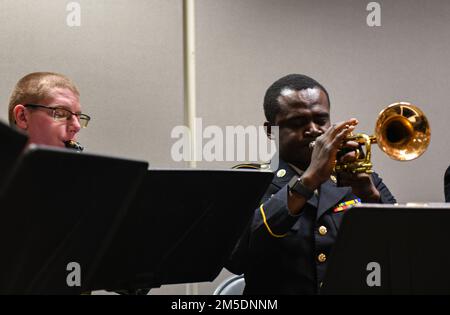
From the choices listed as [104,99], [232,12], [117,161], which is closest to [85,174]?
[117,161]

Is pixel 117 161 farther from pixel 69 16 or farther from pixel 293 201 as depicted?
pixel 69 16

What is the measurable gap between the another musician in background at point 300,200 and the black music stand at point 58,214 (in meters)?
0.85

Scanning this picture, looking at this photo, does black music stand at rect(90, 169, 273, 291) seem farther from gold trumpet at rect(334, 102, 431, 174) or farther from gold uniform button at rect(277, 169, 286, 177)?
gold trumpet at rect(334, 102, 431, 174)

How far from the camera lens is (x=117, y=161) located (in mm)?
1415

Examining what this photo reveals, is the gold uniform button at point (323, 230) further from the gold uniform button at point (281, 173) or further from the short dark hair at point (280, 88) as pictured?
the short dark hair at point (280, 88)

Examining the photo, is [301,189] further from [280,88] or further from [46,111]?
[46,111]

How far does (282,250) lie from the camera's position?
7.91ft

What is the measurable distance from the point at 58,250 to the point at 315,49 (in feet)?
8.47

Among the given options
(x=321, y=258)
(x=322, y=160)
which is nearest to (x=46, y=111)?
(x=322, y=160)

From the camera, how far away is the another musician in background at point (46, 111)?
8.26ft

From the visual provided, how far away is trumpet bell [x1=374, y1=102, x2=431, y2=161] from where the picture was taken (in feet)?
8.96

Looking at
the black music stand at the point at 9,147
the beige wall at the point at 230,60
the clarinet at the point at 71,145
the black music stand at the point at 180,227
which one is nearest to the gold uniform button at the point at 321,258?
the black music stand at the point at 180,227

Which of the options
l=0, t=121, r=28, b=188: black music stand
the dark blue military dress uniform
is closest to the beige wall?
the dark blue military dress uniform
